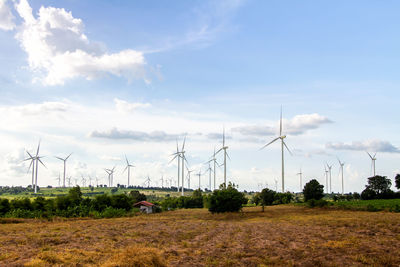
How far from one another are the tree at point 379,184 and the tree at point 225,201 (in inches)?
2937

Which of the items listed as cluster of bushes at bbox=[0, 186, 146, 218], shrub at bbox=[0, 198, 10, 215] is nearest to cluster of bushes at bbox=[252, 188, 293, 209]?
cluster of bushes at bbox=[0, 186, 146, 218]

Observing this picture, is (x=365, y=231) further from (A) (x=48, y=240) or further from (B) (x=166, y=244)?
(A) (x=48, y=240)

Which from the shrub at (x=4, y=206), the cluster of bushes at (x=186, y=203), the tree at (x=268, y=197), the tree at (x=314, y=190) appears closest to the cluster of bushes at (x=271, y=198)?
the tree at (x=268, y=197)

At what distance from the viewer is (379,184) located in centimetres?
13612

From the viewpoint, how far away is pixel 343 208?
305ft

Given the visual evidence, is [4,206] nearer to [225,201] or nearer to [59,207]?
[59,207]

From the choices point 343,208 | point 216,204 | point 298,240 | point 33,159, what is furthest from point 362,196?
point 33,159

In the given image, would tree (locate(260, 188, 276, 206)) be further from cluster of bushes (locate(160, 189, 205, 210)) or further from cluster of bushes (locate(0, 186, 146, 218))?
cluster of bushes (locate(0, 186, 146, 218))

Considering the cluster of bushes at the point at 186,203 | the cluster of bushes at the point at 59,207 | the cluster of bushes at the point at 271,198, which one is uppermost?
the cluster of bushes at the point at 59,207

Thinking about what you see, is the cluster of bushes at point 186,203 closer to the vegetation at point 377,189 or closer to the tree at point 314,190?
the tree at point 314,190

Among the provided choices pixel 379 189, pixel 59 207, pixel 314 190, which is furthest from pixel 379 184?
pixel 59 207

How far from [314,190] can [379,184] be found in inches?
1140

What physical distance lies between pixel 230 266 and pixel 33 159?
6361 inches

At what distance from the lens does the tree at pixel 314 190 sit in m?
130
